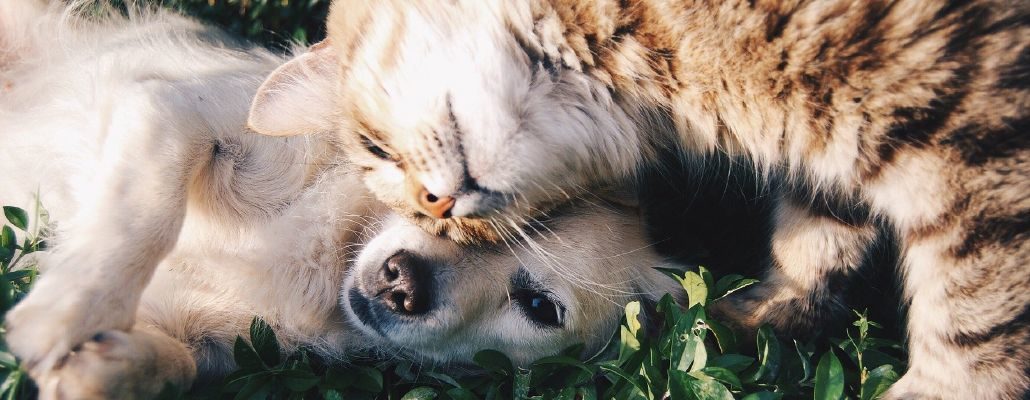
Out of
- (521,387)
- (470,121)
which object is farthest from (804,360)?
(470,121)

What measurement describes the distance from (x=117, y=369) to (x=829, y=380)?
6.29 feet

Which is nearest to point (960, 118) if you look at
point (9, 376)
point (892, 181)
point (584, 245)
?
point (892, 181)

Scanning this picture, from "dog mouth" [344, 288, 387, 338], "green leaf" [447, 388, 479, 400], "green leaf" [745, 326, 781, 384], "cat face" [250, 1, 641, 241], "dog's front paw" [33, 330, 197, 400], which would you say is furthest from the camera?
"dog mouth" [344, 288, 387, 338]

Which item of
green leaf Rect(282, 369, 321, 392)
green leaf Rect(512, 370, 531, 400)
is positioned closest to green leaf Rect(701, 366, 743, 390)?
green leaf Rect(512, 370, 531, 400)

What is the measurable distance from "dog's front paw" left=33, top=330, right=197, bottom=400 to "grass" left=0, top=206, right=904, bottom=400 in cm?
7

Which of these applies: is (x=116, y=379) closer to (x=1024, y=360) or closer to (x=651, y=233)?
(x=651, y=233)

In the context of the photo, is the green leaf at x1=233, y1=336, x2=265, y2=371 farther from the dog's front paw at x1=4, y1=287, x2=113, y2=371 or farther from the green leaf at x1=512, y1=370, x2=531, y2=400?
the green leaf at x1=512, y1=370, x2=531, y2=400

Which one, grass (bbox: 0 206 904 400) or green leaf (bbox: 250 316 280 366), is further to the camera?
green leaf (bbox: 250 316 280 366)

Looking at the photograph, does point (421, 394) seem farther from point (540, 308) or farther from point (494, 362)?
point (540, 308)

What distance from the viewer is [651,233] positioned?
10.3 ft

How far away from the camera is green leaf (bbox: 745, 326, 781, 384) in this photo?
2461mm

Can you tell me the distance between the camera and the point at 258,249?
3.00m

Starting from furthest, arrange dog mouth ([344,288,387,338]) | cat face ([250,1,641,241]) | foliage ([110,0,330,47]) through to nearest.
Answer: foliage ([110,0,330,47]) → dog mouth ([344,288,387,338]) → cat face ([250,1,641,241])

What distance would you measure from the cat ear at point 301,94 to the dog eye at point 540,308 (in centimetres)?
89
